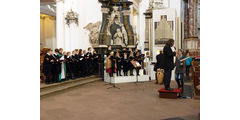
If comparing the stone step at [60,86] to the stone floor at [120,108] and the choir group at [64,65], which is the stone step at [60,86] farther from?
the stone floor at [120,108]

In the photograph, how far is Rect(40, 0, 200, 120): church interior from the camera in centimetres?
579

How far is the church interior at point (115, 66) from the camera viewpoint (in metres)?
5.79

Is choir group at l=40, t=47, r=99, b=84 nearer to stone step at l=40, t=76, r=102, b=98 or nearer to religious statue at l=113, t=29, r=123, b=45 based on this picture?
stone step at l=40, t=76, r=102, b=98

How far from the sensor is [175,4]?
22594 millimetres

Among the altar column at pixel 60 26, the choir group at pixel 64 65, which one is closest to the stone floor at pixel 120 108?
the choir group at pixel 64 65

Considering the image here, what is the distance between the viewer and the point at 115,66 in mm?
10320

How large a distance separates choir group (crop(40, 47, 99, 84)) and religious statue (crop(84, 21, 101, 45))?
11.5 ft

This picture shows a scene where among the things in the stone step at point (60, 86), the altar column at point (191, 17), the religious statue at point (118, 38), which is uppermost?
the altar column at point (191, 17)

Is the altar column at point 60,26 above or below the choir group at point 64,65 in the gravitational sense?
above

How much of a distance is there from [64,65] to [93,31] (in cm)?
726

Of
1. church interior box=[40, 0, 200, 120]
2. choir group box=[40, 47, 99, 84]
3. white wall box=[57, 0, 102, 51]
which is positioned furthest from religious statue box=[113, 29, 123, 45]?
choir group box=[40, 47, 99, 84]

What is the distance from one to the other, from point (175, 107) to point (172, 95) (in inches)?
48.1
